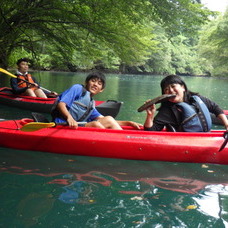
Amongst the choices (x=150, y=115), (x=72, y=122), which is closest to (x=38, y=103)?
(x=72, y=122)

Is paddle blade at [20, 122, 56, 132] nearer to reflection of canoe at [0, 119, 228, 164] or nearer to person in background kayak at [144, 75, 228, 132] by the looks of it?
reflection of canoe at [0, 119, 228, 164]

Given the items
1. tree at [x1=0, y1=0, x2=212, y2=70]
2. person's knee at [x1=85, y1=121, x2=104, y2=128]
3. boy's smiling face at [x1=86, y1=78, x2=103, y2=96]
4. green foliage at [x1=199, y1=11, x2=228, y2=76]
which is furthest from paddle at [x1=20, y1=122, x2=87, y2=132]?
green foliage at [x1=199, y1=11, x2=228, y2=76]

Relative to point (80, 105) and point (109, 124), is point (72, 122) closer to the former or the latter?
point (80, 105)

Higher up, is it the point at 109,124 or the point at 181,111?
the point at 181,111

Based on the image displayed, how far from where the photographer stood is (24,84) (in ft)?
→ 22.0

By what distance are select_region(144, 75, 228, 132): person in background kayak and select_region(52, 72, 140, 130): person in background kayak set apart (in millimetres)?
637

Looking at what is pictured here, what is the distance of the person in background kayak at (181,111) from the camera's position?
3.26 m

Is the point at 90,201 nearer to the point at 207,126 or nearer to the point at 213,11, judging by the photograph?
the point at 207,126

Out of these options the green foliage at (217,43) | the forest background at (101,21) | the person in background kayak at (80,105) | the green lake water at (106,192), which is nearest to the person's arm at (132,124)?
the person in background kayak at (80,105)

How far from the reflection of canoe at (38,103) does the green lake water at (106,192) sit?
232 cm

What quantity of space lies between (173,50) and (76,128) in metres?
37.8

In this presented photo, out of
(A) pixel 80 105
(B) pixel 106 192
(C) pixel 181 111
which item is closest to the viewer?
(B) pixel 106 192

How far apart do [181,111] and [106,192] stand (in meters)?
1.43

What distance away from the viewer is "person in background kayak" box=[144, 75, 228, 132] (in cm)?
326
